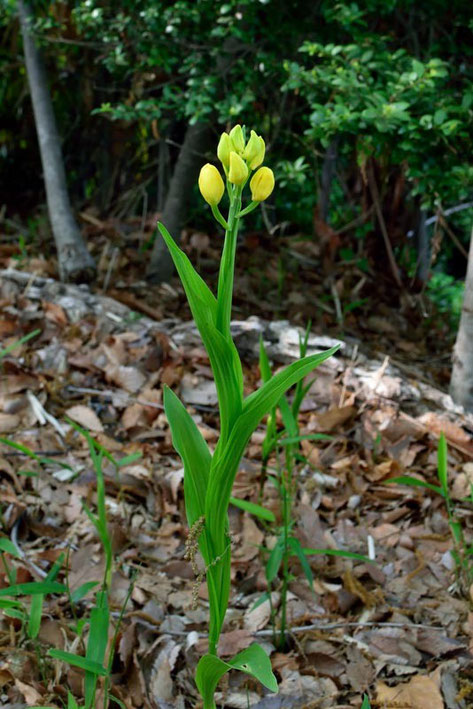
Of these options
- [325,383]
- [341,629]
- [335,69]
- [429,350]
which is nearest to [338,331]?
[429,350]

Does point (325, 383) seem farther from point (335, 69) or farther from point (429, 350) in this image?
point (429, 350)

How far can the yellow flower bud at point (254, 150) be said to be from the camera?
947 mm

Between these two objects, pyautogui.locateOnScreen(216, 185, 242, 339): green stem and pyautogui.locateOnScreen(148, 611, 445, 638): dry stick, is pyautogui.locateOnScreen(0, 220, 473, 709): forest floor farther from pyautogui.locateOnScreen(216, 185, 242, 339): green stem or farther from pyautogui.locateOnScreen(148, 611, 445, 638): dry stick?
pyautogui.locateOnScreen(216, 185, 242, 339): green stem

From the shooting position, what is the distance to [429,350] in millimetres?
3463

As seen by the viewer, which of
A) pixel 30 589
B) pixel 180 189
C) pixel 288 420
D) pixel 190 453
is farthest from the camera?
pixel 180 189

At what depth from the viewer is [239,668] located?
97 cm

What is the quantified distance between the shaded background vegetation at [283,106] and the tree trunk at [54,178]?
0.39 ft

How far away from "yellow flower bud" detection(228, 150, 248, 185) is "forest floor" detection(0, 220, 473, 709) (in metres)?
0.73

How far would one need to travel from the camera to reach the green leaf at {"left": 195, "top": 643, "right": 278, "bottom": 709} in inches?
36.9

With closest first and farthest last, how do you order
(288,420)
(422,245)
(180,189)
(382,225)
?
(288,420) < (180,189) < (382,225) < (422,245)

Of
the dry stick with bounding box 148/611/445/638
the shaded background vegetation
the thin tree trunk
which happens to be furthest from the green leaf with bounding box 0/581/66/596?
the thin tree trunk

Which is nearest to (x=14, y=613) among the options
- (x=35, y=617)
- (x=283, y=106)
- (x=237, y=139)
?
(x=35, y=617)

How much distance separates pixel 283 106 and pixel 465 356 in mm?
1606

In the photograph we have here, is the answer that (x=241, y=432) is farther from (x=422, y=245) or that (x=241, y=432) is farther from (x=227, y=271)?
(x=422, y=245)
